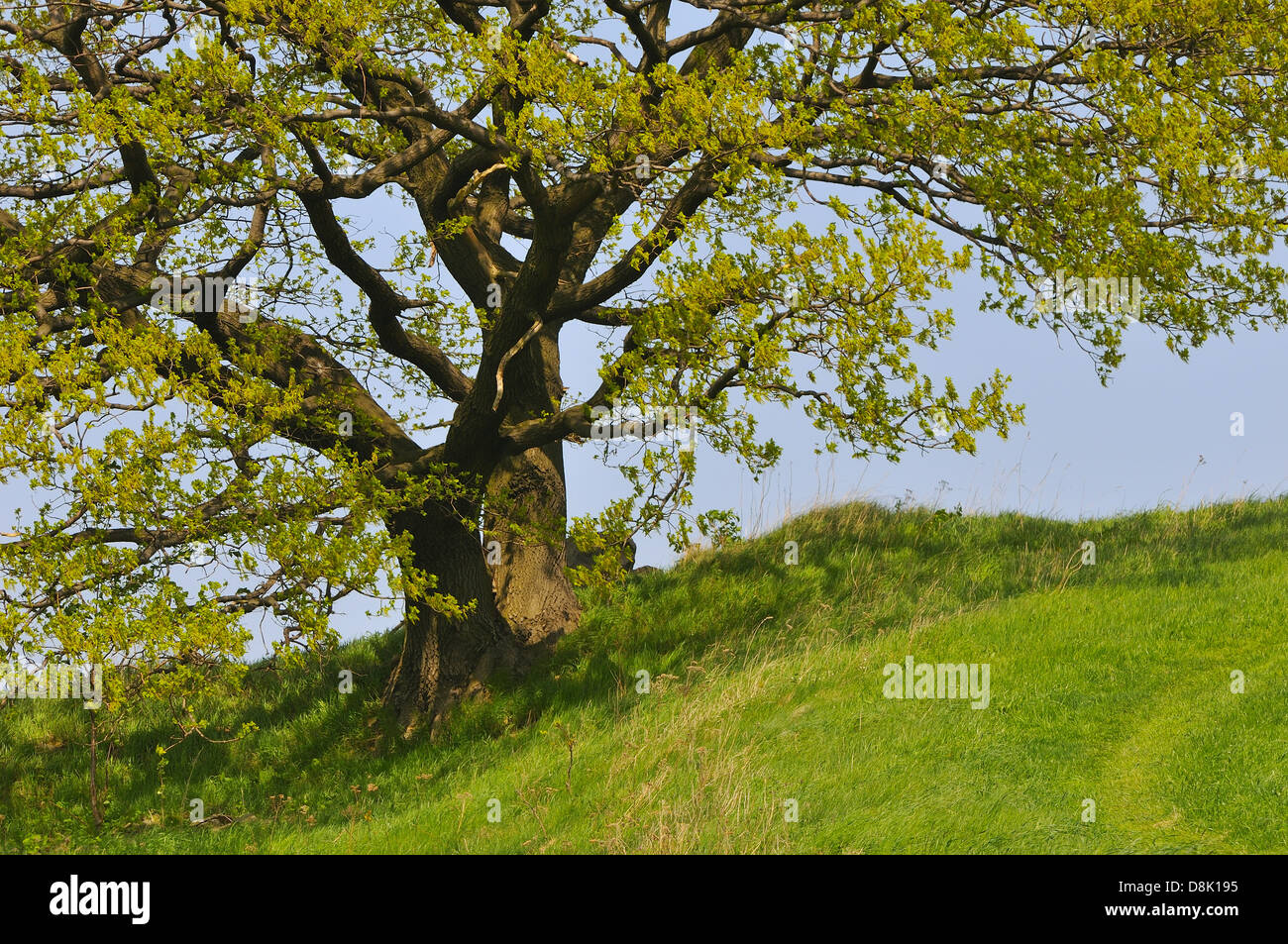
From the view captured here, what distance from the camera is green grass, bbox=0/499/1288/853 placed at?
34.1 feet

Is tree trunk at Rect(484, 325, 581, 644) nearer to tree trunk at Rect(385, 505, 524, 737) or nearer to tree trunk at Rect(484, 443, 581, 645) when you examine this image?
tree trunk at Rect(484, 443, 581, 645)

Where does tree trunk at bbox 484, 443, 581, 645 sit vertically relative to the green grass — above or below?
above

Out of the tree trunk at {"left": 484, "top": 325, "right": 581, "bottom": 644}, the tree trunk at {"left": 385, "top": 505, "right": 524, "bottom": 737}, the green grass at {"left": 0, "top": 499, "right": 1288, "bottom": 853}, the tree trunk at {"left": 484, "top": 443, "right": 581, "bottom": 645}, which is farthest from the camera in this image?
the tree trunk at {"left": 484, "top": 443, "right": 581, "bottom": 645}

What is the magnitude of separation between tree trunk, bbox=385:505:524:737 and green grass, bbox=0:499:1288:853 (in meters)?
0.44

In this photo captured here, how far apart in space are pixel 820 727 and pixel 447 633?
569 cm

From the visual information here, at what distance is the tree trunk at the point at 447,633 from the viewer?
50.3 ft

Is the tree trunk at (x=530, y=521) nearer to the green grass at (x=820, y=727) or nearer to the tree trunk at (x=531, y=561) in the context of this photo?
the tree trunk at (x=531, y=561)

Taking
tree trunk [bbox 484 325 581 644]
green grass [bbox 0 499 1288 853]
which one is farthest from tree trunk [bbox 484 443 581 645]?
green grass [bbox 0 499 1288 853]

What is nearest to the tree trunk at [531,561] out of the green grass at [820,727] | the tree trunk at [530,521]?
the tree trunk at [530,521]

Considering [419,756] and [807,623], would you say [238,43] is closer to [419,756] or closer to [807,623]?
[419,756]

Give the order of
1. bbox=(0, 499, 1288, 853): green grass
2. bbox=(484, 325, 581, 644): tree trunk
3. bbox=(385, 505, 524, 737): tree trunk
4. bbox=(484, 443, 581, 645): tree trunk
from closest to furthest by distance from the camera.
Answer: bbox=(0, 499, 1288, 853): green grass → bbox=(385, 505, 524, 737): tree trunk → bbox=(484, 325, 581, 644): tree trunk → bbox=(484, 443, 581, 645): tree trunk

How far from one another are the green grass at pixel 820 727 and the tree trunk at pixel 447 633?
0.44 meters

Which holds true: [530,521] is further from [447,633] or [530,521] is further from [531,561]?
[447,633]

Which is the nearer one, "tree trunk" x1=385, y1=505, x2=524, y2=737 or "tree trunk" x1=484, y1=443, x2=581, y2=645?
"tree trunk" x1=385, y1=505, x2=524, y2=737
